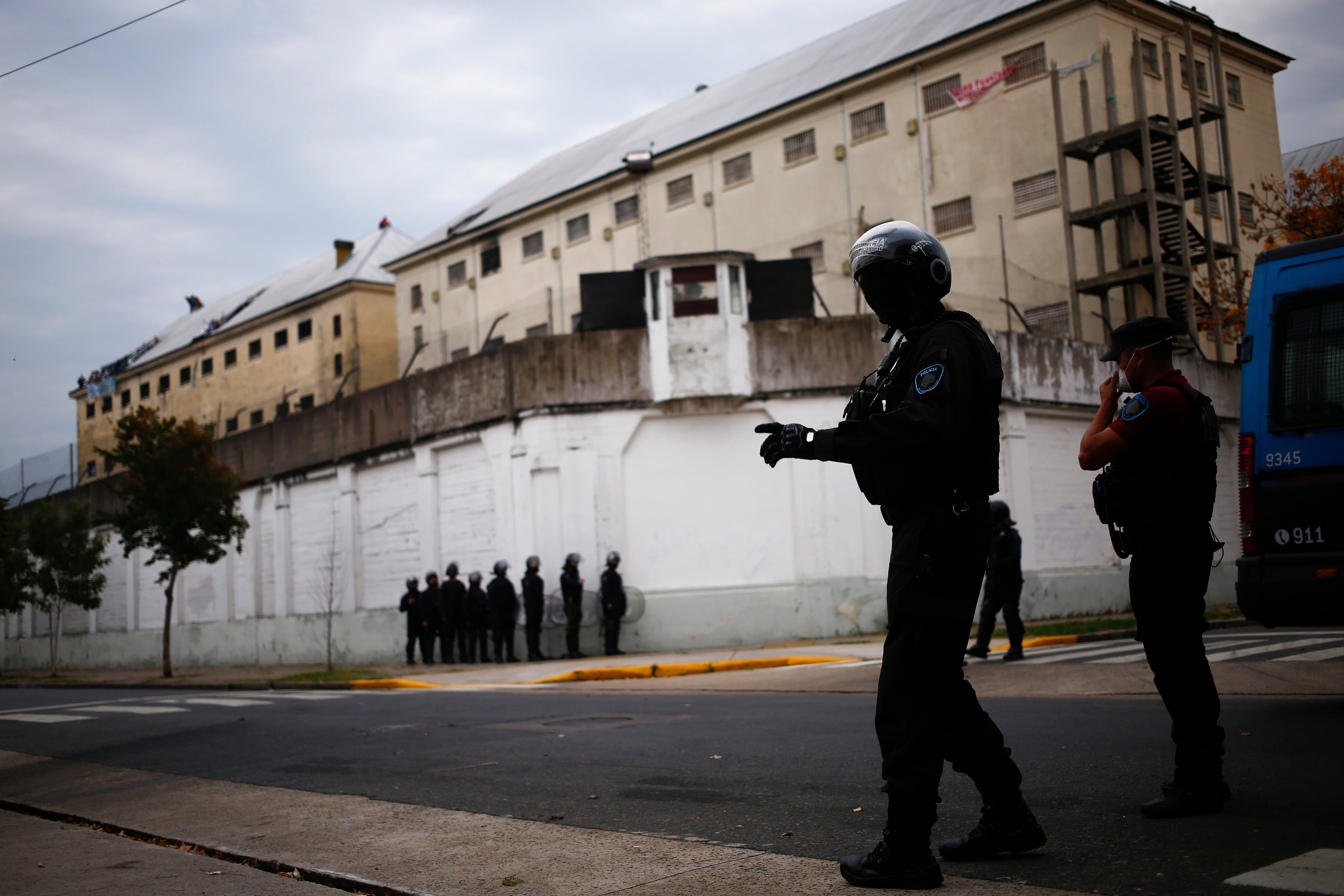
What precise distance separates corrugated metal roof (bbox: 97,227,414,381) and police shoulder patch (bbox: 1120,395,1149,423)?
46.6 m

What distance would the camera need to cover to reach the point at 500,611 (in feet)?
69.9

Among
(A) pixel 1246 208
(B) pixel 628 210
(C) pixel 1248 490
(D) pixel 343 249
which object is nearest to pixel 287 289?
(D) pixel 343 249

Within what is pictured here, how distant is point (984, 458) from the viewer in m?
3.60

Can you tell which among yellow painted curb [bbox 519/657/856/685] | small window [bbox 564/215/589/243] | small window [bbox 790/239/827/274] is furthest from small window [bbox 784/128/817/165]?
yellow painted curb [bbox 519/657/856/685]

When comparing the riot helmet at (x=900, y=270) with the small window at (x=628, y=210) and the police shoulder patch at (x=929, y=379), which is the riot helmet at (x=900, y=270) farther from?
the small window at (x=628, y=210)

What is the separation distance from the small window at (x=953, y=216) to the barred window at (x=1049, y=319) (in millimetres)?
5110

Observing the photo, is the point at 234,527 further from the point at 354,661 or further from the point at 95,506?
the point at 95,506

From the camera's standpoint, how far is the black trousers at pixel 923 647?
3.43 metres

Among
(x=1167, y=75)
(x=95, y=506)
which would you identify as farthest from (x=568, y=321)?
(x=95, y=506)

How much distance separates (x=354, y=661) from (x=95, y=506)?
16057 mm

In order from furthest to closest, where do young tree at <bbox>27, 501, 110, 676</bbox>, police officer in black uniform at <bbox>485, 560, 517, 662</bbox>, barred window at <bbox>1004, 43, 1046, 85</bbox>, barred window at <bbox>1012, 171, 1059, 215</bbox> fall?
barred window at <bbox>1004, 43, 1046, 85</bbox>
barred window at <bbox>1012, 171, 1059, 215</bbox>
young tree at <bbox>27, 501, 110, 676</bbox>
police officer in black uniform at <bbox>485, 560, 517, 662</bbox>

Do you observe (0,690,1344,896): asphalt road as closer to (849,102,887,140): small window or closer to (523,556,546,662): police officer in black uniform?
(523,556,546,662): police officer in black uniform

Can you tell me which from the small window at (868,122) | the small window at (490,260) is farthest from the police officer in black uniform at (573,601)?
the small window at (490,260)

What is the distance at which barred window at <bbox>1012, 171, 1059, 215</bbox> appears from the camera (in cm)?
3091
